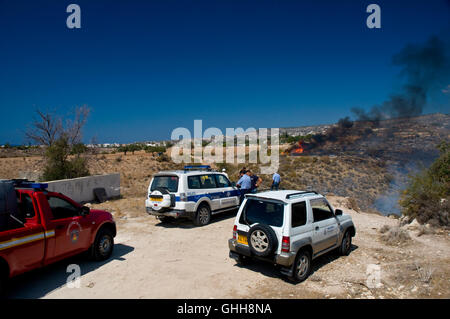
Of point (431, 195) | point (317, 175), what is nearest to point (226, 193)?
point (431, 195)

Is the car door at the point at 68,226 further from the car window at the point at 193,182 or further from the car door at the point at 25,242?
the car window at the point at 193,182

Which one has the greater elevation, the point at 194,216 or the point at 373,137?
the point at 373,137

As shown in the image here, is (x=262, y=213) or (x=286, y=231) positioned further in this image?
(x=262, y=213)

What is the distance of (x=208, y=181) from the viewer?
10273 millimetres

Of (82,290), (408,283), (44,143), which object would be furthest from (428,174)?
(44,143)

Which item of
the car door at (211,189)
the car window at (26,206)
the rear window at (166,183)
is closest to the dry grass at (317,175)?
the rear window at (166,183)

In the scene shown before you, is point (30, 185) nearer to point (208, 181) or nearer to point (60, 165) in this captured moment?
point (208, 181)

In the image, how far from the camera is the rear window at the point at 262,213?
5.57 meters

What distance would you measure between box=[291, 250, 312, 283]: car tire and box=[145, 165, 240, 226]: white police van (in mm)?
4543

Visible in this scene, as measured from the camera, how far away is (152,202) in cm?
945

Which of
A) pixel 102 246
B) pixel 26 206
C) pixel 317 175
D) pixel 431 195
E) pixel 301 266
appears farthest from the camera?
pixel 317 175

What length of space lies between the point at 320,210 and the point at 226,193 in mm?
4975
